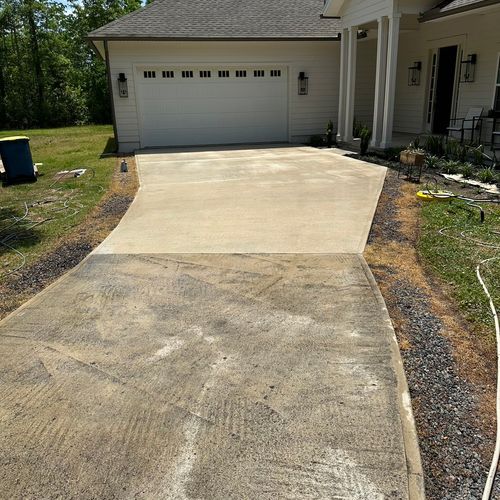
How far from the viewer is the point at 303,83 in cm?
1501

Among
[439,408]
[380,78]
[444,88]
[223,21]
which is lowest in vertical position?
[439,408]

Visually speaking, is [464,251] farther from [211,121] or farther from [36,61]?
[36,61]

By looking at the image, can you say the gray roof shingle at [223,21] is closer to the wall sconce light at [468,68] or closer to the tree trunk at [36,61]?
the wall sconce light at [468,68]

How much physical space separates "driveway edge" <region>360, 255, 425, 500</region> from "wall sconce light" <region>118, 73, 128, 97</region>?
12122 mm

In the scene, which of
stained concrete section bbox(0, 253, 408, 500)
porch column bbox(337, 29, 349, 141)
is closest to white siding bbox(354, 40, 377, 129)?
porch column bbox(337, 29, 349, 141)

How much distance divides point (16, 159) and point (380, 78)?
8.27 meters

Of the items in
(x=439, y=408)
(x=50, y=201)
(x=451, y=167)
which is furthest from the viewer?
(x=451, y=167)

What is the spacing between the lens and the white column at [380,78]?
11320 mm

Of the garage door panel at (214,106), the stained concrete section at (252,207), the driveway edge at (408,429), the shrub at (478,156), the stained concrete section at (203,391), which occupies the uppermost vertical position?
the garage door panel at (214,106)

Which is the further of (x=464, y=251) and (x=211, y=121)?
(x=211, y=121)

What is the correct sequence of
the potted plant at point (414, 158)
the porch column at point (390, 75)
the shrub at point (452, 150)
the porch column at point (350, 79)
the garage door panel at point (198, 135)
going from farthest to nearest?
1. the garage door panel at point (198, 135)
2. the porch column at point (350, 79)
3. the porch column at point (390, 75)
4. the shrub at point (452, 150)
5. the potted plant at point (414, 158)

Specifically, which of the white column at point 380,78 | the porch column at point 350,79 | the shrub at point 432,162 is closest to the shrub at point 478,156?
the shrub at point 432,162

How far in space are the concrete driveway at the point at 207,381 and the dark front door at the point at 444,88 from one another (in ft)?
30.9

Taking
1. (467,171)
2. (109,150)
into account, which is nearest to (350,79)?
(467,171)
